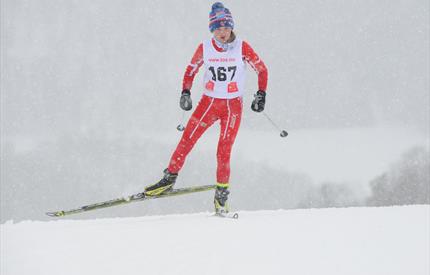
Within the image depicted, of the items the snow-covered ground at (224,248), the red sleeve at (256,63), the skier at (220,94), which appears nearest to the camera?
the snow-covered ground at (224,248)

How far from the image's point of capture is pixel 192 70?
283 inches

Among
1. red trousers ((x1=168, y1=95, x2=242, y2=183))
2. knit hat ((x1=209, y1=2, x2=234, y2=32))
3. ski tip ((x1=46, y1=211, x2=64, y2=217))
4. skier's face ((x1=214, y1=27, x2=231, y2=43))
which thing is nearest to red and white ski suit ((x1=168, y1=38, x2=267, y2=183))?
red trousers ((x1=168, y1=95, x2=242, y2=183))

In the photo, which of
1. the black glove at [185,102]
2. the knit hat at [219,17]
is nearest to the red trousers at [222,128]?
the black glove at [185,102]

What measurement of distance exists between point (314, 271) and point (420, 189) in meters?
55.5

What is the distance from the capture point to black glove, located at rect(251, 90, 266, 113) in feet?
23.0

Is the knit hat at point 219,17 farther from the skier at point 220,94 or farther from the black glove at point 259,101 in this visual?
the black glove at point 259,101

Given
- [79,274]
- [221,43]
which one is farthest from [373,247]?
[221,43]

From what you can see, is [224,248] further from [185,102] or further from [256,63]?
[256,63]

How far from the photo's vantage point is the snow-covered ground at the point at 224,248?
3.52 meters

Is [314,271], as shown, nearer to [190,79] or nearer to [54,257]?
[54,257]

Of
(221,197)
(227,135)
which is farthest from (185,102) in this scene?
(221,197)

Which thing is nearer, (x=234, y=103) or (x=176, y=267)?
(x=176, y=267)

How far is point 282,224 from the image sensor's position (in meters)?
5.18

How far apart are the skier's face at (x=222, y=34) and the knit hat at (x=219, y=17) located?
43 millimetres
